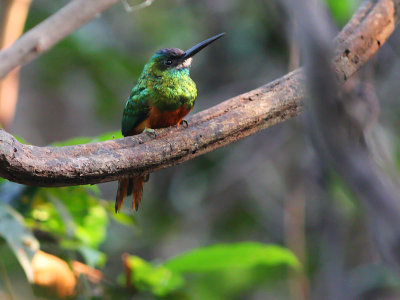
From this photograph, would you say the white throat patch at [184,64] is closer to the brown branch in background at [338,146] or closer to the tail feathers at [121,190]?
the tail feathers at [121,190]

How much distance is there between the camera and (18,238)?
1447 millimetres

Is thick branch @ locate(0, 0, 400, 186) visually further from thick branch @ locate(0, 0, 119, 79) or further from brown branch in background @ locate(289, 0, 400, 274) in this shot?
brown branch in background @ locate(289, 0, 400, 274)

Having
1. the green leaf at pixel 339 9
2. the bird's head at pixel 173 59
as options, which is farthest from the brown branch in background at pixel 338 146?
the green leaf at pixel 339 9

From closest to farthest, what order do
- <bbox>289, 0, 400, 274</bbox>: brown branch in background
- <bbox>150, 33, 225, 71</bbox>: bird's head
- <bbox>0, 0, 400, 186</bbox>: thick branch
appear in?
<bbox>289, 0, 400, 274</bbox>: brown branch in background, <bbox>0, 0, 400, 186</bbox>: thick branch, <bbox>150, 33, 225, 71</bbox>: bird's head

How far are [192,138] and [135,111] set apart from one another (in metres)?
0.44

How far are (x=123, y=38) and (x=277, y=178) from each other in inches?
62.4

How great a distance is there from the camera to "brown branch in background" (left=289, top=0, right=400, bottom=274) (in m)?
0.44

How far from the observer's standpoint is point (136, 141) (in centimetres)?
135

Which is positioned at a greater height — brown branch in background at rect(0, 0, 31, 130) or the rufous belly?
brown branch in background at rect(0, 0, 31, 130)

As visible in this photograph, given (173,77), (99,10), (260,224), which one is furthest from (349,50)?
(260,224)

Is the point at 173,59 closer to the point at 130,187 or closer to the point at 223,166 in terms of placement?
the point at 130,187

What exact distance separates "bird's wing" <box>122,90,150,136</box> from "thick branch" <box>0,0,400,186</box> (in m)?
0.32

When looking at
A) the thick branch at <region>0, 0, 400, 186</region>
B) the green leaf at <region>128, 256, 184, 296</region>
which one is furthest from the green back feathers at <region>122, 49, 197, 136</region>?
the green leaf at <region>128, 256, 184, 296</region>

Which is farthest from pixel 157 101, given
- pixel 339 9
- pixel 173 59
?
pixel 339 9
